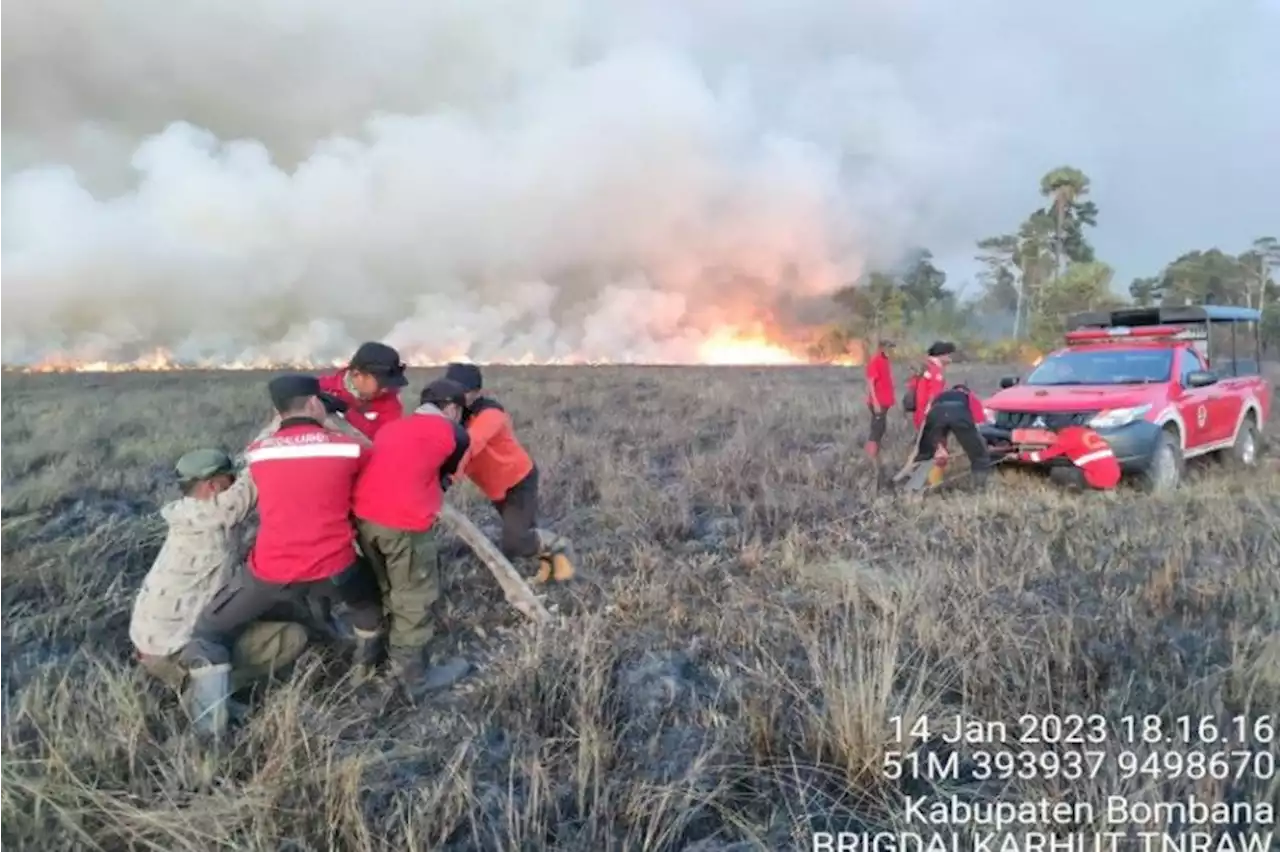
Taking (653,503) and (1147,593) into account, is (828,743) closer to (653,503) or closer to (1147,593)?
(1147,593)

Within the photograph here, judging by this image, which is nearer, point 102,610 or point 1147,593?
point 1147,593

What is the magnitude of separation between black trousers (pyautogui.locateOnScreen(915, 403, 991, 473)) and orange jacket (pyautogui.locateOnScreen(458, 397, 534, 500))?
4030 mm

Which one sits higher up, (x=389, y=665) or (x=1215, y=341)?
(x=1215, y=341)

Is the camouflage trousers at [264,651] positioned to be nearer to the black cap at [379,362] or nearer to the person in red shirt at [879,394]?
the black cap at [379,362]

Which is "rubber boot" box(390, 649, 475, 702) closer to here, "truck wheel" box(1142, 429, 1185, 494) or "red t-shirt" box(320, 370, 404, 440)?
"red t-shirt" box(320, 370, 404, 440)

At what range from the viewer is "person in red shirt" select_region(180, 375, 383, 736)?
377 cm

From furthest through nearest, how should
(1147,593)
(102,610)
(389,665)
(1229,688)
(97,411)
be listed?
1. (97,411)
2. (102,610)
3. (1147,593)
4. (389,665)
5. (1229,688)

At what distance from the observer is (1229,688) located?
3281mm

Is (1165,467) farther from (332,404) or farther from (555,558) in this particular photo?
(332,404)

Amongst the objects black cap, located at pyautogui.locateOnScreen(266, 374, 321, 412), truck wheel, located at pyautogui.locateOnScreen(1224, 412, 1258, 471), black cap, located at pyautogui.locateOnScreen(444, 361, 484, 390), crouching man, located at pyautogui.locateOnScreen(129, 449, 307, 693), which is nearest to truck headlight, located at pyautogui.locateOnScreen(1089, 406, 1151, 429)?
truck wheel, located at pyautogui.locateOnScreen(1224, 412, 1258, 471)

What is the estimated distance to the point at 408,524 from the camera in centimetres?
404

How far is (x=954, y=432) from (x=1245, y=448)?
4.69 m

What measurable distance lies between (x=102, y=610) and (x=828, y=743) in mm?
4154

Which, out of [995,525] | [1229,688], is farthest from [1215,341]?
[1229,688]
